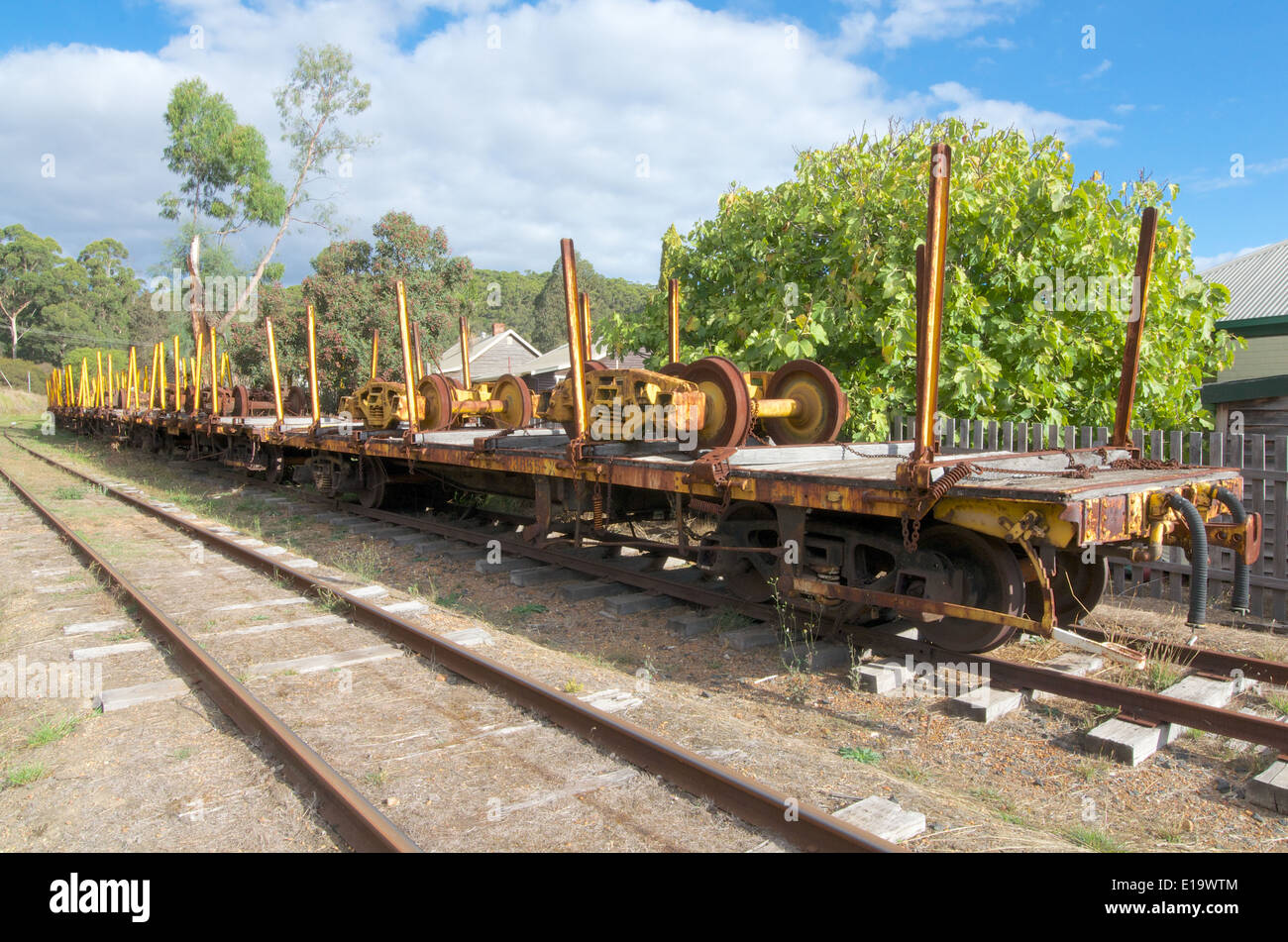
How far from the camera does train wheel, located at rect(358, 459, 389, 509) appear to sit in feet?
37.3

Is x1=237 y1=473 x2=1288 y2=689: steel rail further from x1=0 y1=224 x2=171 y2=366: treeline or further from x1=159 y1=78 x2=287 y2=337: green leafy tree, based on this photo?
x1=0 y1=224 x2=171 y2=366: treeline

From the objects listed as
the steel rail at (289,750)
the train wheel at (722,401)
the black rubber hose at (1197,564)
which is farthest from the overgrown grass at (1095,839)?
the train wheel at (722,401)

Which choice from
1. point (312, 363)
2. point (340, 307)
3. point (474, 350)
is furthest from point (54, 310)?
point (312, 363)

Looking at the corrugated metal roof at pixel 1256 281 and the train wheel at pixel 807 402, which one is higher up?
the corrugated metal roof at pixel 1256 281

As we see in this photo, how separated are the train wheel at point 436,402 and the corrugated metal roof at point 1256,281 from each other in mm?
14198

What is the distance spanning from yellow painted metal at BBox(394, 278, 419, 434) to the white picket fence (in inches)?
229

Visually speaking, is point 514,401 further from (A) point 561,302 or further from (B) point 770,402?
(A) point 561,302

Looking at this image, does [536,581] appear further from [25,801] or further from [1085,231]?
[1085,231]

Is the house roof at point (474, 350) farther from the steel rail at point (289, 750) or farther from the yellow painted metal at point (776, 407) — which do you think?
the steel rail at point (289, 750)

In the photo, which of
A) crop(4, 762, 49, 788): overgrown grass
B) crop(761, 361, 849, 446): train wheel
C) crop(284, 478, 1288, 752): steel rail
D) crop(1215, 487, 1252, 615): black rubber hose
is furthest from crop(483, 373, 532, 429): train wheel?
crop(1215, 487, 1252, 615): black rubber hose

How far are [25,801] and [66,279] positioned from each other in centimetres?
10316

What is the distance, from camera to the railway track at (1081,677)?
13.1 ft

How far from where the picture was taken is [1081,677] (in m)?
4.72
